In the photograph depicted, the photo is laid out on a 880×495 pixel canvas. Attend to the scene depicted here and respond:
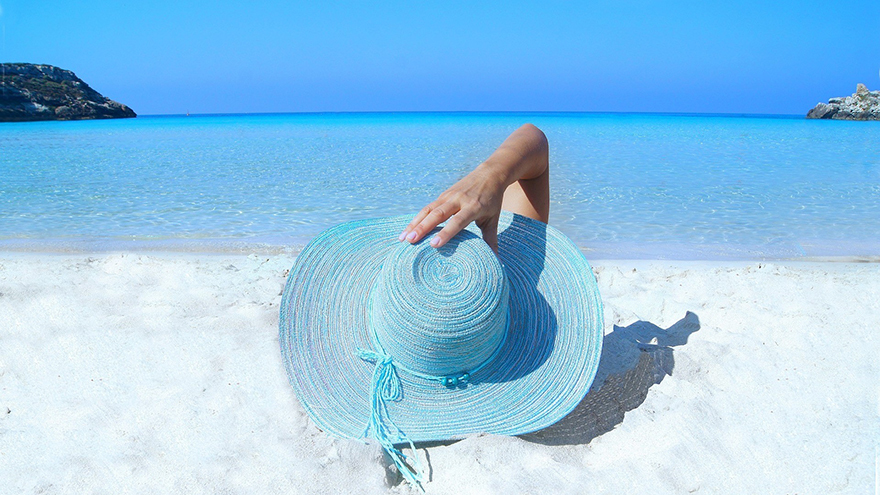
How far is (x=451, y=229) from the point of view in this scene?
1.62 m

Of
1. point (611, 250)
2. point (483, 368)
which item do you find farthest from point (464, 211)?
point (611, 250)

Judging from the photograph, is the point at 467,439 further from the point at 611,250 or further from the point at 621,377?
the point at 611,250

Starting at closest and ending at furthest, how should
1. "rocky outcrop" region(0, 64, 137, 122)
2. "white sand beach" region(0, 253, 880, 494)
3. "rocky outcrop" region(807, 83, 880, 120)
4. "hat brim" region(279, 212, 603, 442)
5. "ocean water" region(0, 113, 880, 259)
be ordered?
"white sand beach" region(0, 253, 880, 494)
"hat brim" region(279, 212, 603, 442)
"ocean water" region(0, 113, 880, 259)
"rocky outcrop" region(0, 64, 137, 122)
"rocky outcrop" region(807, 83, 880, 120)

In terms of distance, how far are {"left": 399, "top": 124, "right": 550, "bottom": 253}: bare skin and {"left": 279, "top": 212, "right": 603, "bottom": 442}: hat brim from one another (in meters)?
0.15

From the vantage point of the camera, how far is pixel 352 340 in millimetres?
1802

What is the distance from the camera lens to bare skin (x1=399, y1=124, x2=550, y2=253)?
1628 mm

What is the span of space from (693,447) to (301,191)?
259 inches

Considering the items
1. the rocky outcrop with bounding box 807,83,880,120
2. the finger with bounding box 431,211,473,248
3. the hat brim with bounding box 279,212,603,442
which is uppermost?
the finger with bounding box 431,211,473,248

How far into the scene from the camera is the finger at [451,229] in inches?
63.1

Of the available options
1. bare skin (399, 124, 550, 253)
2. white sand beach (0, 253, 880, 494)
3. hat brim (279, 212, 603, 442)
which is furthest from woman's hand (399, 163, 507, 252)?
white sand beach (0, 253, 880, 494)

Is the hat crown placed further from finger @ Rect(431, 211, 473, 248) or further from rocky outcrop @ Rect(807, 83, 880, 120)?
rocky outcrop @ Rect(807, 83, 880, 120)

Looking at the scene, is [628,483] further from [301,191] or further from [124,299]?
[301,191]

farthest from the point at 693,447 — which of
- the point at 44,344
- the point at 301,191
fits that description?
the point at 301,191

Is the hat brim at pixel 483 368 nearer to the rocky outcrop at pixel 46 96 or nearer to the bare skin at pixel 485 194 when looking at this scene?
the bare skin at pixel 485 194
